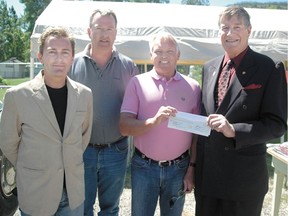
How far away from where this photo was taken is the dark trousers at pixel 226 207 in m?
2.55

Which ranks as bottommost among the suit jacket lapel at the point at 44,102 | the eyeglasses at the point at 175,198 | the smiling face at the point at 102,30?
the eyeglasses at the point at 175,198

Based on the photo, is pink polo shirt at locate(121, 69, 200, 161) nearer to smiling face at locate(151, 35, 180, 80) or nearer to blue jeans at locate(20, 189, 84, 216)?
smiling face at locate(151, 35, 180, 80)

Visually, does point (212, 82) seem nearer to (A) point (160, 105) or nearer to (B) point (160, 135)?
(A) point (160, 105)

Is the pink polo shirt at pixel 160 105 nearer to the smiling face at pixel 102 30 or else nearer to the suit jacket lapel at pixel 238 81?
the suit jacket lapel at pixel 238 81

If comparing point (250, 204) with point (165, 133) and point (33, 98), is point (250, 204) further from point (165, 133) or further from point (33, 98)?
point (33, 98)

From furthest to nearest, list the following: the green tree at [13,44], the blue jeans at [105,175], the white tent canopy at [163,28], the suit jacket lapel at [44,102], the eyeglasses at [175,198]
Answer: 1. the green tree at [13,44]
2. the white tent canopy at [163,28]
3. the blue jeans at [105,175]
4. the eyeglasses at [175,198]
5. the suit jacket lapel at [44,102]

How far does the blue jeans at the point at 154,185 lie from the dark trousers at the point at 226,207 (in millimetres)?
209

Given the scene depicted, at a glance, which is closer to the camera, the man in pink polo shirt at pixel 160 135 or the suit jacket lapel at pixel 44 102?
the suit jacket lapel at pixel 44 102

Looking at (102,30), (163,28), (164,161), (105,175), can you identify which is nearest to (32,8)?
(163,28)

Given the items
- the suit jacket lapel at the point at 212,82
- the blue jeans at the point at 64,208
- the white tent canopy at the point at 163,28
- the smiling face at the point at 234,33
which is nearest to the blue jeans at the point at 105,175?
the blue jeans at the point at 64,208

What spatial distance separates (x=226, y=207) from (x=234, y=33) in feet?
4.13

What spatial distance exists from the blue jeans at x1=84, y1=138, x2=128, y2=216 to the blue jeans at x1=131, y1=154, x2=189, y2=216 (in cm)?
34

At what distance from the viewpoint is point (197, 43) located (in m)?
7.04

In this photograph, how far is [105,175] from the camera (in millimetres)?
3170
